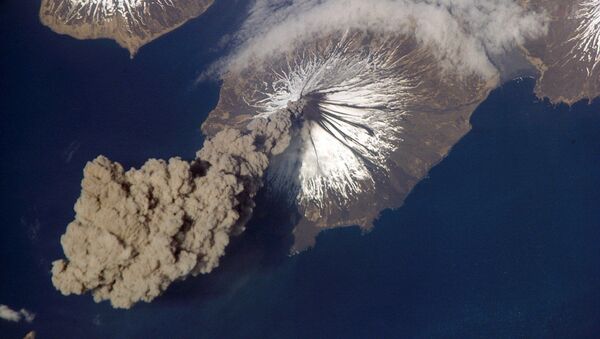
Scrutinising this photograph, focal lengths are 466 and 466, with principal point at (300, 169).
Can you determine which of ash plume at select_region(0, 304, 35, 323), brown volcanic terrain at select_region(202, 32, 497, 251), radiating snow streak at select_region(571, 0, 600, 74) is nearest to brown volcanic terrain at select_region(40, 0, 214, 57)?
brown volcanic terrain at select_region(202, 32, 497, 251)

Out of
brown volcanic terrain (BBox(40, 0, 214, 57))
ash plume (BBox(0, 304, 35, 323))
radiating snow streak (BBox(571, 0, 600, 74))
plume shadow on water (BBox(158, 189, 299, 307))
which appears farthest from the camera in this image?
brown volcanic terrain (BBox(40, 0, 214, 57))

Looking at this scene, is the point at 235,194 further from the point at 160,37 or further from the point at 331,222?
the point at 160,37

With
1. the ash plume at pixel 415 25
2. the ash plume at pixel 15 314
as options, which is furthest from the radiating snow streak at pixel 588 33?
the ash plume at pixel 15 314

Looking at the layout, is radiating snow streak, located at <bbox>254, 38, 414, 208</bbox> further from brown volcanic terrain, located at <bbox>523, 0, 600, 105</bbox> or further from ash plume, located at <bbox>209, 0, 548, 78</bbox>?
brown volcanic terrain, located at <bbox>523, 0, 600, 105</bbox>

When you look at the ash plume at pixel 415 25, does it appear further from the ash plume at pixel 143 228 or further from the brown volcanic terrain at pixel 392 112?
the ash plume at pixel 143 228

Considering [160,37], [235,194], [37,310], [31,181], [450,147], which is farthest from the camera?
[160,37]

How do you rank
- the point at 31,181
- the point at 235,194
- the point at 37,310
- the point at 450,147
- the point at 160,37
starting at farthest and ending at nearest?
the point at 160,37 < the point at 450,147 < the point at 31,181 < the point at 37,310 < the point at 235,194

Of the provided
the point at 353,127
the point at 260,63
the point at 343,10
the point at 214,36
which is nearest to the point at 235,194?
the point at 353,127

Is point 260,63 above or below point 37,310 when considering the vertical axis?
above
